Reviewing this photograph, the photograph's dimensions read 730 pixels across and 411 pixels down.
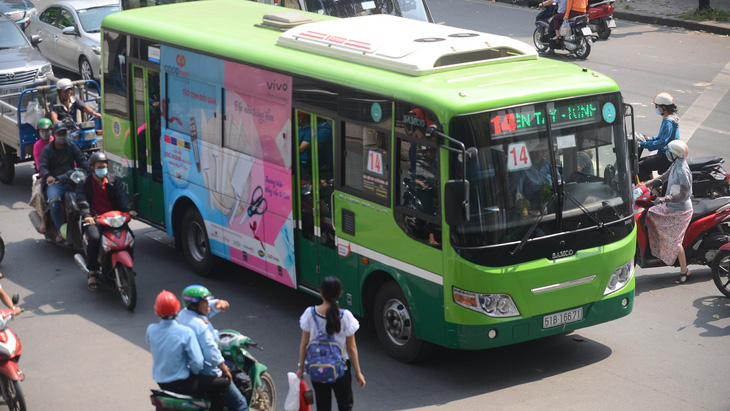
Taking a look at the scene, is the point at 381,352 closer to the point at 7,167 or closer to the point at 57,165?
the point at 57,165

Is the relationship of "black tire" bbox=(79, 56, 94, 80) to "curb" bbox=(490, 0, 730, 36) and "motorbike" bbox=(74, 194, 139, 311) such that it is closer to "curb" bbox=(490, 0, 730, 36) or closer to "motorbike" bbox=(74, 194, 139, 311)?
"motorbike" bbox=(74, 194, 139, 311)

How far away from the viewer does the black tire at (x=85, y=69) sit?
2079 cm

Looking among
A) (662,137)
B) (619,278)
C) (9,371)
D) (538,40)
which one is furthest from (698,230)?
(538,40)

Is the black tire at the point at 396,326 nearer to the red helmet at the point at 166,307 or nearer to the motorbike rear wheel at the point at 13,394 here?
the red helmet at the point at 166,307

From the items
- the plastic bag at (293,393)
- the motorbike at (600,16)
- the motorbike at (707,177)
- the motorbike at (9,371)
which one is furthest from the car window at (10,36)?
the plastic bag at (293,393)

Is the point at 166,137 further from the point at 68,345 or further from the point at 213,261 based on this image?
the point at 68,345

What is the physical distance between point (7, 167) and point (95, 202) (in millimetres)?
5217

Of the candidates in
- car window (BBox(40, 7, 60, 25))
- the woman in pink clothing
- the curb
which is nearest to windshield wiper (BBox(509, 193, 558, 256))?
the woman in pink clothing

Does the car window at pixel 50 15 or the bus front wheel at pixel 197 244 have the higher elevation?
the car window at pixel 50 15

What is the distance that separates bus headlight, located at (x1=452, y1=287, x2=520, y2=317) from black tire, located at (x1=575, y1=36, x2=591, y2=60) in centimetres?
1490

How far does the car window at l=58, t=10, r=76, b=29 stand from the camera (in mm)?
21438

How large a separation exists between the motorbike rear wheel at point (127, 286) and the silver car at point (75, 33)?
10.6 m

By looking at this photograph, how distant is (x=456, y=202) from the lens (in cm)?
798

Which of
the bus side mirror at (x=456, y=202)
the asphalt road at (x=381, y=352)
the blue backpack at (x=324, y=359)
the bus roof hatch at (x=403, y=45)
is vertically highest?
the bus roof hatch at (x=403, y=45)
